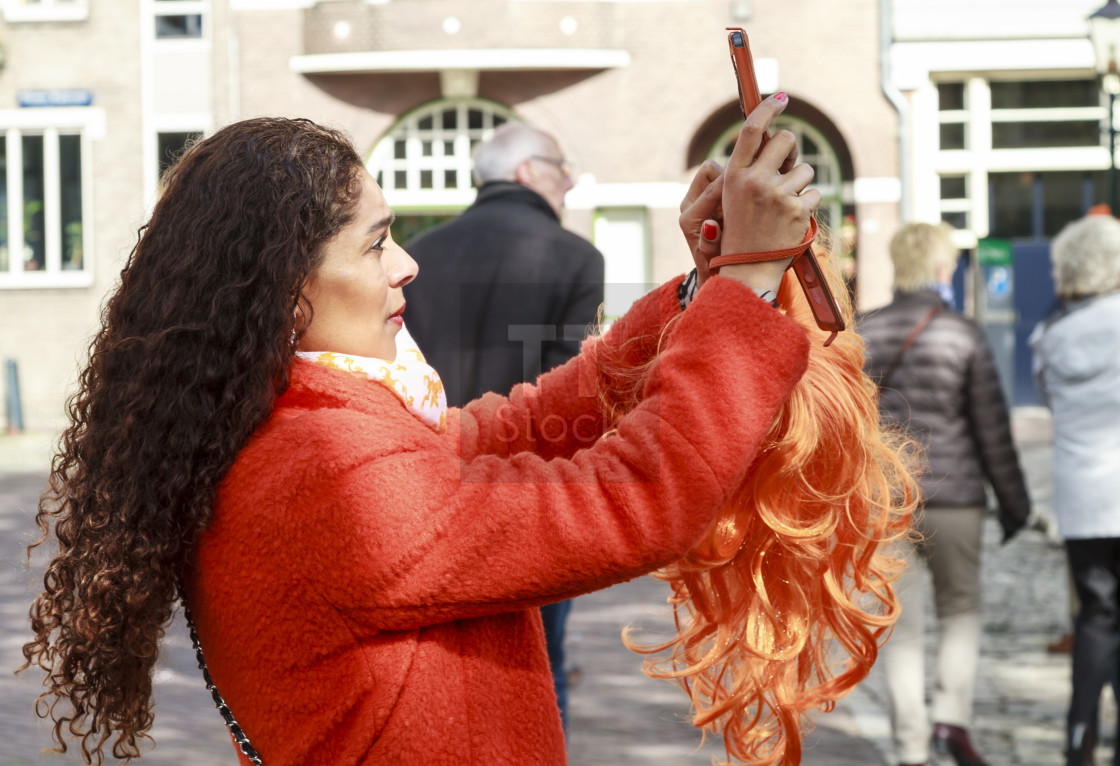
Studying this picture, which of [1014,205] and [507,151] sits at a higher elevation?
[1014,205]

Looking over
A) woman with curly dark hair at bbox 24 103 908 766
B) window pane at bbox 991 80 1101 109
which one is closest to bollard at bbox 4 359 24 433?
window pane at bbox 991 80 1101 109

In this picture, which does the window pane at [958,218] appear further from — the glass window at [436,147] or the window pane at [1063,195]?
the glass window at [436,147]

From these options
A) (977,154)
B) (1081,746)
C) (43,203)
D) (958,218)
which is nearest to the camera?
(1081,746)

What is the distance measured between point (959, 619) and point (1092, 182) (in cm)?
1473

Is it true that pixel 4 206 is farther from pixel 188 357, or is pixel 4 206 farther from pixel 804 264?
pixel 804 264

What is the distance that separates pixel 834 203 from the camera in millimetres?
18062

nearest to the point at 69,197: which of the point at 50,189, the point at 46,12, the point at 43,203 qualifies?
the point at 50,189

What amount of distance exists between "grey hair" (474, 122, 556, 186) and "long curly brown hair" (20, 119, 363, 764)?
9.61 feet

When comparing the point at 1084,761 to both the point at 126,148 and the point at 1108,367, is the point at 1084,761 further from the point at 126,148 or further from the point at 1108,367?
the point at 126,148

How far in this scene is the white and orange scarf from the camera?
1529 millimetres

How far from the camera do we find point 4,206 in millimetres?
19109

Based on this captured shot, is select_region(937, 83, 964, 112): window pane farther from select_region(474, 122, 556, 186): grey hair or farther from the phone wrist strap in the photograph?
the phone wrist strap

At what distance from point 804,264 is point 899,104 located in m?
17.1

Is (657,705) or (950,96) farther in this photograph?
(950,96)
